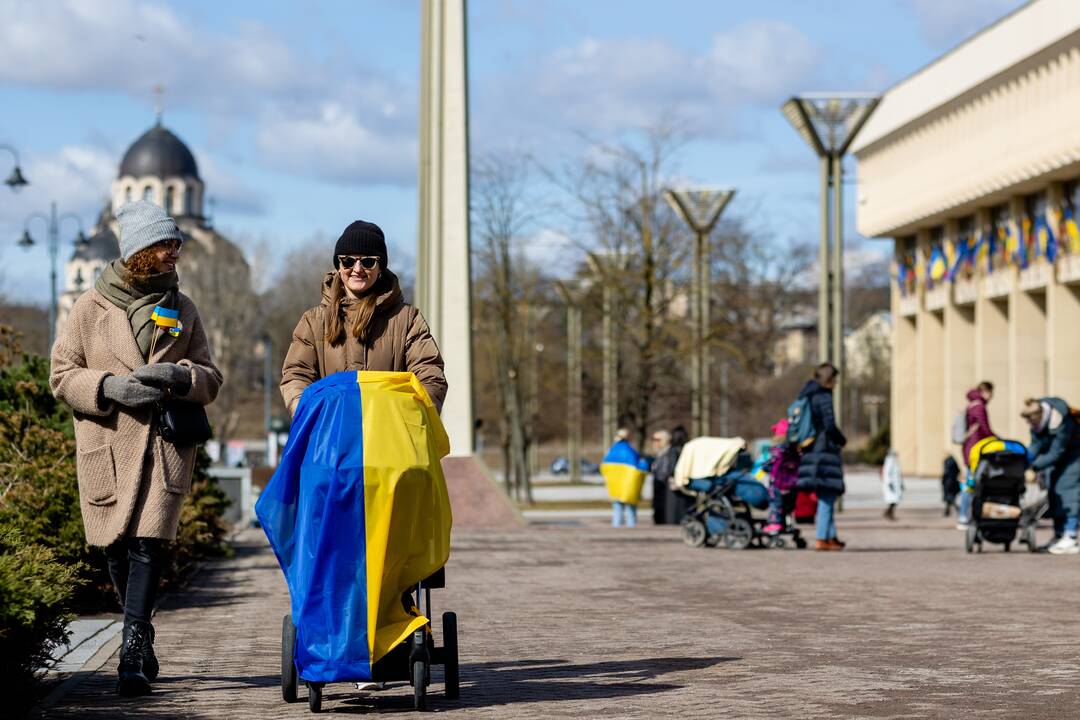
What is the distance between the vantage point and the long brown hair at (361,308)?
7.68m

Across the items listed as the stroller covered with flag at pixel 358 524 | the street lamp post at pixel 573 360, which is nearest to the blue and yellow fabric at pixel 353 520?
the stroller covered with flag at pixel 358 524

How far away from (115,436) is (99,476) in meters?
0.17

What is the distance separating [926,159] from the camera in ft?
205

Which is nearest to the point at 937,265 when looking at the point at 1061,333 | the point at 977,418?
the point at 1061,333

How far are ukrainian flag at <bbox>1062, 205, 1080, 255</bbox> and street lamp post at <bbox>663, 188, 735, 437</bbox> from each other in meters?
12.7

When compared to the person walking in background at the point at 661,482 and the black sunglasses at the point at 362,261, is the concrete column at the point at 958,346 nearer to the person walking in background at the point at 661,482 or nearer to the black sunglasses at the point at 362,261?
the person walking in background at the point at 661,482

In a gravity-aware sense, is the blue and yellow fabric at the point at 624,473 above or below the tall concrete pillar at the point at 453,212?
below

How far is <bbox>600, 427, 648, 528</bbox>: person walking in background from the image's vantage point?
28.2 metres

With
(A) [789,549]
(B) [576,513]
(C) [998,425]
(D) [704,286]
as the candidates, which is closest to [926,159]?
(C) [998,425]

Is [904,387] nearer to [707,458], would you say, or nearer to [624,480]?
[624,480]

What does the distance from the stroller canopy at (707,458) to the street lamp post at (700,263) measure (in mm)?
16629

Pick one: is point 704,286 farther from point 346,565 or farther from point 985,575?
point 346,565

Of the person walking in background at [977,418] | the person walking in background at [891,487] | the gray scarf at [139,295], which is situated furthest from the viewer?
the person walking in background at [891,487]

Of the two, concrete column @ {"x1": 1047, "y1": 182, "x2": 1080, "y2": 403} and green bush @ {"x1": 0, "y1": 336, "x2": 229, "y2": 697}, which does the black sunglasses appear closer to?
green bush @ {"x1": 0, "y1": 336, "x2": 229, "y2": 697}
